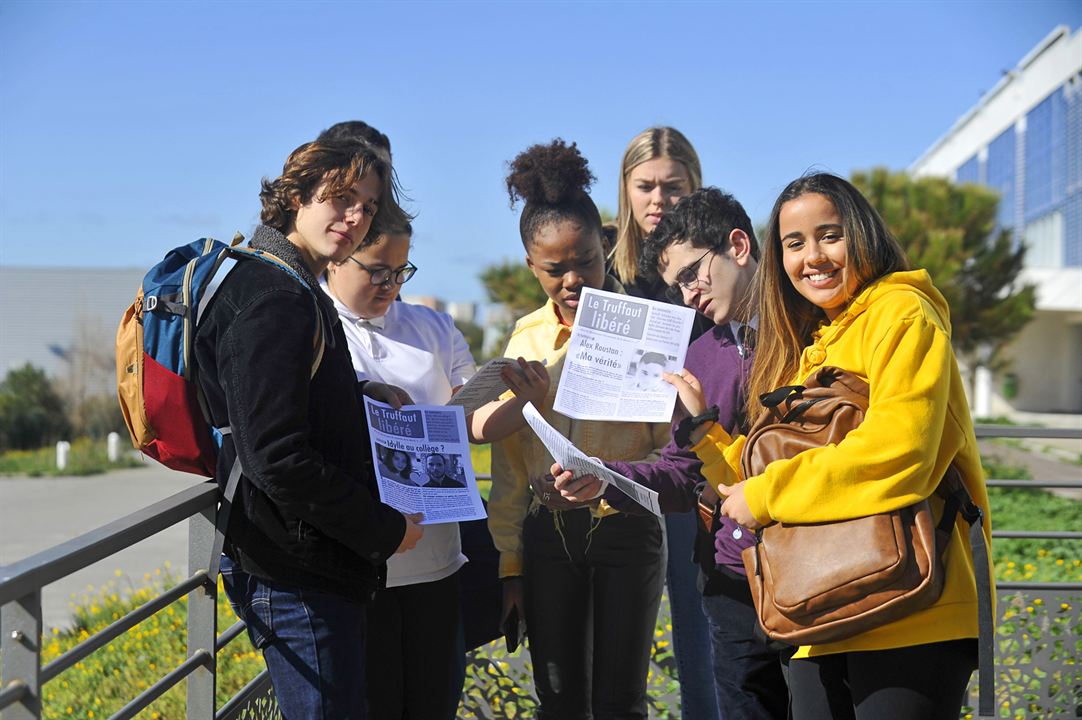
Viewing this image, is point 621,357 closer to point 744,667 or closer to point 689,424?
point 689,424

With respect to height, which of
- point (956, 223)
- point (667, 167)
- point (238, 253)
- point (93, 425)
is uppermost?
point (956, 223)

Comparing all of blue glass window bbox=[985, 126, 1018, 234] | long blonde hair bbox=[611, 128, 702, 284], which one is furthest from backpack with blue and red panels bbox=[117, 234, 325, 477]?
blue glass window bbox=[985, 126, 1018, 234]

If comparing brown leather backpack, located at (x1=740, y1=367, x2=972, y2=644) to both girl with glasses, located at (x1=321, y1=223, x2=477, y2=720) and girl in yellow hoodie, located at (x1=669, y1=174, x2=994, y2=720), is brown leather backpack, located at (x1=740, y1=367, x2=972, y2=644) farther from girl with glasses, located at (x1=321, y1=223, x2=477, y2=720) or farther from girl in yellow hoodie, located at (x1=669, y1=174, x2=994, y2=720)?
girl with glasses, located at (x1=321, y1=223, x2=477, y2=720)

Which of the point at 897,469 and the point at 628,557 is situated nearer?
the point at 897,469

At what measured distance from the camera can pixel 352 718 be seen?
245cm

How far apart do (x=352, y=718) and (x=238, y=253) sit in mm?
1104

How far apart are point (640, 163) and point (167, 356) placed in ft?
7.48

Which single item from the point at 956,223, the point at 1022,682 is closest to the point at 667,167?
the point at 1022,682

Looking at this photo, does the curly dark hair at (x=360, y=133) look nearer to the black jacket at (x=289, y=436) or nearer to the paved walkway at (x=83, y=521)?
the black jacket at (x=289, y=436)

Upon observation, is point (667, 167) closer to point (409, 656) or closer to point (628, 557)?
point (628, 557)

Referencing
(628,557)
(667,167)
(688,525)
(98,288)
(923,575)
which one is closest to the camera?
(923,575)

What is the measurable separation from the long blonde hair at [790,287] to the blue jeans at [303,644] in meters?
1.19

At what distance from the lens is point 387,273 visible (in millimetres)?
3082

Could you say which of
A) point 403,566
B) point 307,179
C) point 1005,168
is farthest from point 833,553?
point 1005,168
